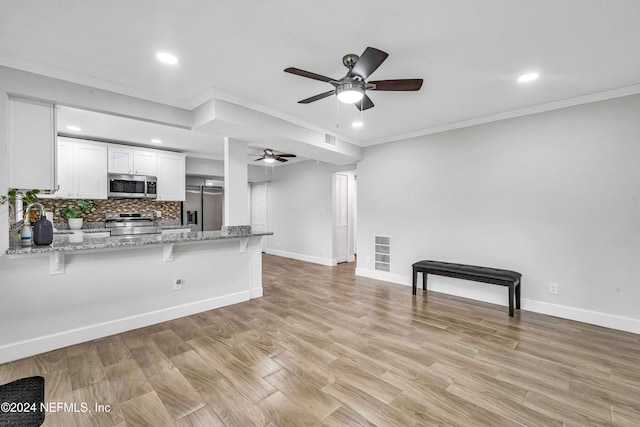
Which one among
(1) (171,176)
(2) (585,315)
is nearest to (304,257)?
(1) (171,176)

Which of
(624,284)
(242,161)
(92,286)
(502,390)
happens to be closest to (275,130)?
(242,161)

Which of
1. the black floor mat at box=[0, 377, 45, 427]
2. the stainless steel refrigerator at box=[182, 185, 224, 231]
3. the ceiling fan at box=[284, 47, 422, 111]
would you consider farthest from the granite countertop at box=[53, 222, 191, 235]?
the ceiling fan at box=[284, 47, 422, 111]

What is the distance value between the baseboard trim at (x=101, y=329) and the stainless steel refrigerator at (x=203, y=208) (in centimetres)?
318

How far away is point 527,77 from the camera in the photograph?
9.36ft

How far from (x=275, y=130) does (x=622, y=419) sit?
4.10 m

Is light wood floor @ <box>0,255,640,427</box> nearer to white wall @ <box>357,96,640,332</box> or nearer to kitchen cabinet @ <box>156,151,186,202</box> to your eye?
white wall @ <box>357,96,640,332</box>

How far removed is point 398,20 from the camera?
1.99 m

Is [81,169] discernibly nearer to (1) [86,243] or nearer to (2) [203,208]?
(2) [203,208]

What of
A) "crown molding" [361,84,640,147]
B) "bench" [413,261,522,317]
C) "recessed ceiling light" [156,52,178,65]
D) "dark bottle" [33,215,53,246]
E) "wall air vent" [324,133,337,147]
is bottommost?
"bench" [413,261,522,317]

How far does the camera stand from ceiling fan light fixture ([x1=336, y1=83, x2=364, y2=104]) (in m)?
2.39

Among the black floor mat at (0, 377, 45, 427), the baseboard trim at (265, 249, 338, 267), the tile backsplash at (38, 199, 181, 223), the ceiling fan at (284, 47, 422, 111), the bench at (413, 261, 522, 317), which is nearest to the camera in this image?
the black floor mat at (0, 377, 45, 427)

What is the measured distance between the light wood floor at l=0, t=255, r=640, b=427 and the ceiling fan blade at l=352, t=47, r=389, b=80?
2.48 meters

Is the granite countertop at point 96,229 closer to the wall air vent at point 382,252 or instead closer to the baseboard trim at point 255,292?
the baseboard trim at point 255,292

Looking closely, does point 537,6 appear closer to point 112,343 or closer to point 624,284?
point 624,284
